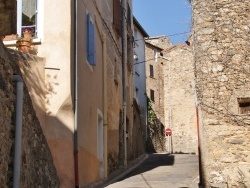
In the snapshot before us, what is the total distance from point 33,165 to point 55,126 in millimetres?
3791

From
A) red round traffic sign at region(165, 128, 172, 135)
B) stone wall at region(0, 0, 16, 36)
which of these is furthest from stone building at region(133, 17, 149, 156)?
stone wall at region(0, 0, 16, 36)

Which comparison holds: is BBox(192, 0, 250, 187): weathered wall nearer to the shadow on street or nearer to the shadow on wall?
the shadow on street

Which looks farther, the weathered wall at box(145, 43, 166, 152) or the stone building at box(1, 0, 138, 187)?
the weathered wall at box(145, 43, 166, 152)

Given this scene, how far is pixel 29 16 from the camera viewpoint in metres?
10.5

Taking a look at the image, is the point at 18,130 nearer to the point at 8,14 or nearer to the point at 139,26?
the point at 8,14

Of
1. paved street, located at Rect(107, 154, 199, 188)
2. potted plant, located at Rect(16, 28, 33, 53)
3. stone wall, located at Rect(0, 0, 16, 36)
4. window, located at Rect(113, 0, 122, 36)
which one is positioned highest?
window, located at Rect(113, 0, 122, 36)

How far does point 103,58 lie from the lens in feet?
47.7

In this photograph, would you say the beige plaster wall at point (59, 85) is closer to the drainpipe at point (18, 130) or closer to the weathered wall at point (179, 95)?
the drainpipe at point (18, 130)

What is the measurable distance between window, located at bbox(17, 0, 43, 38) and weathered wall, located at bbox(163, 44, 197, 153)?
23.9 meters

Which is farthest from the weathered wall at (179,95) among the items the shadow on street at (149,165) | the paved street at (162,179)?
the paved street at (162,179)

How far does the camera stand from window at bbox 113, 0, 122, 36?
17.4 meters

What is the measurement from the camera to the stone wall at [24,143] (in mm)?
5170

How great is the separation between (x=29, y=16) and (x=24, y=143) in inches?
213

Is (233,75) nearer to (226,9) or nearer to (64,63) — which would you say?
(226,9)
